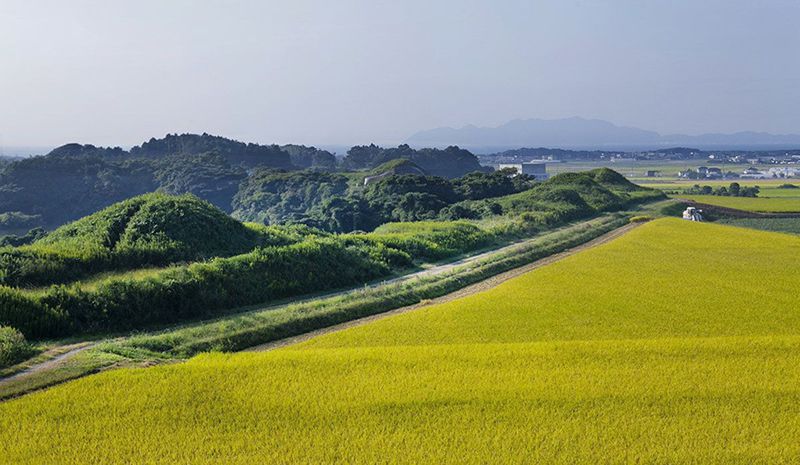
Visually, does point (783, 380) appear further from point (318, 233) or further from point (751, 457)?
point (318, 233)

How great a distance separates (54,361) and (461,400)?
28.4 ft

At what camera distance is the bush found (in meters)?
12.2

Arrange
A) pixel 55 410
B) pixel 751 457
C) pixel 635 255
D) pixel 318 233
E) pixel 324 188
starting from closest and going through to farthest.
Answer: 1. pixel 751 457
2. pixel 55 410
3. pixel 635 255
4. pixel 318 233
5. pixel 324 188

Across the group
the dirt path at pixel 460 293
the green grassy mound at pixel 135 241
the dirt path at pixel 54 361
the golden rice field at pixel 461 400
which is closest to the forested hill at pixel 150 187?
the dirt path at pixel 460 293

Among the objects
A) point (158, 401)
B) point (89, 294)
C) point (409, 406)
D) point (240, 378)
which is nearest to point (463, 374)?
point (409, 406)

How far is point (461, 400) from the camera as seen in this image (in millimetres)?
10477

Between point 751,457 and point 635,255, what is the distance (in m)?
20.5

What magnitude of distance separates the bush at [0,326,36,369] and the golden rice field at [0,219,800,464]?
2.26 metres

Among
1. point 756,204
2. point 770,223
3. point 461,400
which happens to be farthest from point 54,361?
point 756,204

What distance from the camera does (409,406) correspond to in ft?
33.6

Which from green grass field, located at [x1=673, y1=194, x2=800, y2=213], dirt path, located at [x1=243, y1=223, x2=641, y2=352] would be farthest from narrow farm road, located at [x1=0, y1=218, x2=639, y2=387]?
green grass field, located at [x1=673, y1=194, x2=800, y2=213]

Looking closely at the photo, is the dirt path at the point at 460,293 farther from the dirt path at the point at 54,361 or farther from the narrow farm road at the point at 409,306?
the dirt path at the point at 54,361

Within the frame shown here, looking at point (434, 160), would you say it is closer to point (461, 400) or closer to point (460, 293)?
point (460, 293)

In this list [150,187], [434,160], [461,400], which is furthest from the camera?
[434,160]
